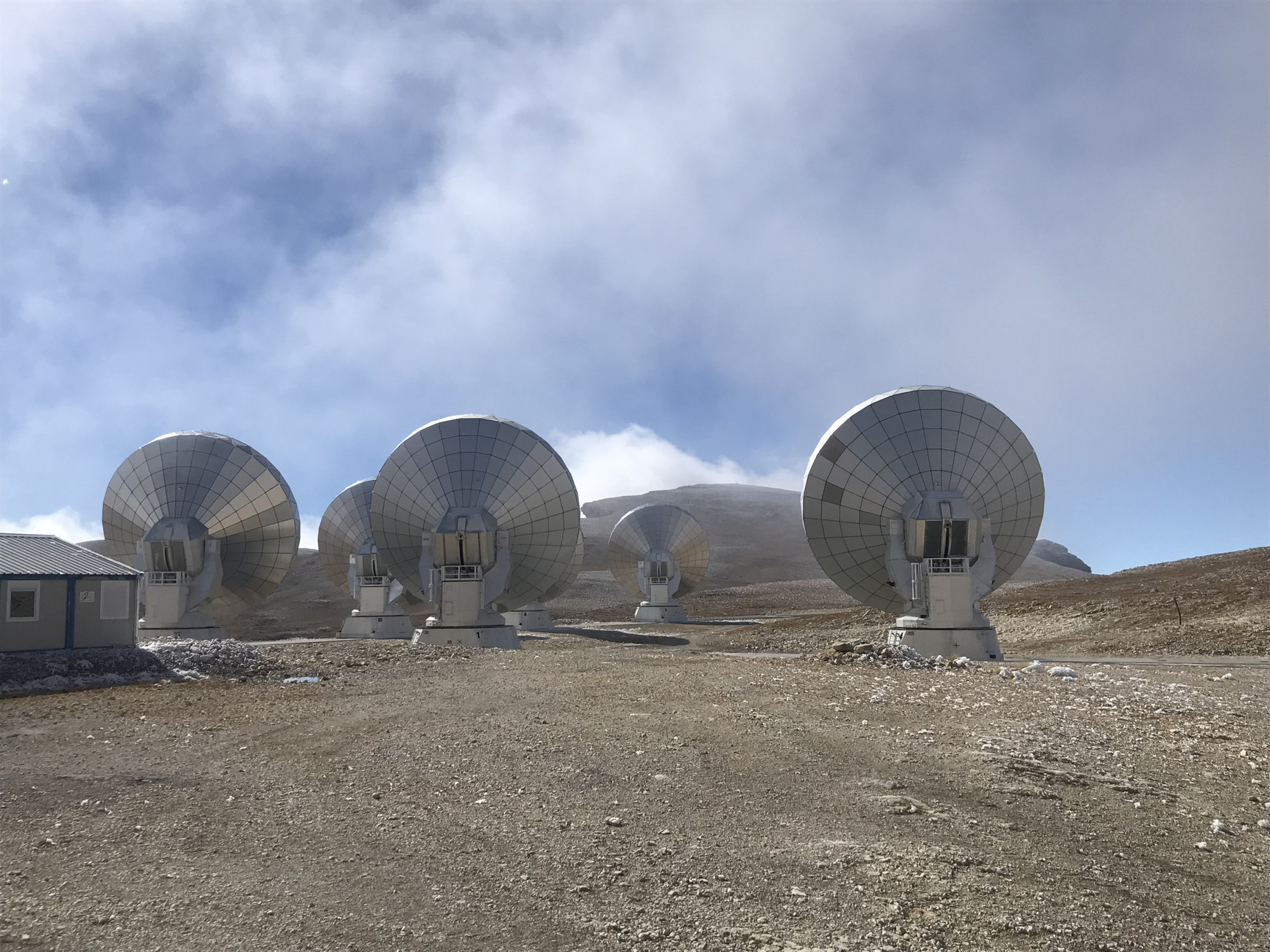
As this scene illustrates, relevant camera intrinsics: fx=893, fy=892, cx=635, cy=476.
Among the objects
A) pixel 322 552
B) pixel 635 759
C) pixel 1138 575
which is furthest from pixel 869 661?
pixel 1138 575

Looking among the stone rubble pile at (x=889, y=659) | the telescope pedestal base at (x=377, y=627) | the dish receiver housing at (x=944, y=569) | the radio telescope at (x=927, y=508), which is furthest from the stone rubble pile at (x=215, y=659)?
the telescope pedestal base at (x=377, y=627)

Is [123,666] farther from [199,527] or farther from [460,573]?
[199,527]

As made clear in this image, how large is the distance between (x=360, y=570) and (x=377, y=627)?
3.41m

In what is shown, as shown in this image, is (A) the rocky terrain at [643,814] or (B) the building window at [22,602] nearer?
(A) the rocky terrain at [643,814]

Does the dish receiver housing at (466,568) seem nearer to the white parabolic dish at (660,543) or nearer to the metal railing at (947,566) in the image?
the metal railing at (947,566)

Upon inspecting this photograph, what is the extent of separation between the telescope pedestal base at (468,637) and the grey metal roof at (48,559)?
9.76 m

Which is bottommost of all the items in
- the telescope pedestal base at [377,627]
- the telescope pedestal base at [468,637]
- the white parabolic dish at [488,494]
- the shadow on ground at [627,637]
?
the shadow on ground at [627,637]

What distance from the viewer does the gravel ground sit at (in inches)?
245

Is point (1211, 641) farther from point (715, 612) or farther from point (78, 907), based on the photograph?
point (715, 612)

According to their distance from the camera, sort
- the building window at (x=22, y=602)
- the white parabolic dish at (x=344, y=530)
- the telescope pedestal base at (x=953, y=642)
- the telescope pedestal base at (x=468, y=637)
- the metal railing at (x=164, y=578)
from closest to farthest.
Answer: the building window at (x=22, y=602), the telescope pedestal base at (x=953, y=642), the telescope pedestal base at (x=468, y=637), the metal railing at (x=164, y=578), the white parabolic dish at (x=344, y=530)

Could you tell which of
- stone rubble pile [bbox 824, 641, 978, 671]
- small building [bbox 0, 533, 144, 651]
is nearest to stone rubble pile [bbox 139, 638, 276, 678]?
small building [bbox 0, 533, 144, 651]

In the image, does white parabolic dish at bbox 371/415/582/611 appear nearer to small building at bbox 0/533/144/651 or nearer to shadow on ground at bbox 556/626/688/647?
small building at bbox 0/533/144/651

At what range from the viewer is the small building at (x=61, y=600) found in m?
21.6

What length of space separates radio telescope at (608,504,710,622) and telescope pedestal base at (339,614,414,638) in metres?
18.9
